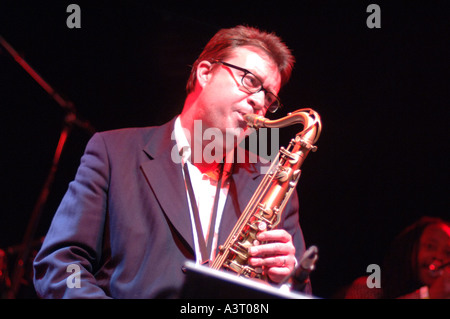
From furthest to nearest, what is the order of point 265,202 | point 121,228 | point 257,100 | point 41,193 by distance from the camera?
point 41,193
point 257,100
point 265,202
point 121,228

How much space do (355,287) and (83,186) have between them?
281 cm

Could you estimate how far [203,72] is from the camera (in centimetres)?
280

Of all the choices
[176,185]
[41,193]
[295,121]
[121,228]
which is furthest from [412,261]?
[41,193]

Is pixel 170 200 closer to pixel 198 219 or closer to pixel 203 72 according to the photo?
pixel 198 219

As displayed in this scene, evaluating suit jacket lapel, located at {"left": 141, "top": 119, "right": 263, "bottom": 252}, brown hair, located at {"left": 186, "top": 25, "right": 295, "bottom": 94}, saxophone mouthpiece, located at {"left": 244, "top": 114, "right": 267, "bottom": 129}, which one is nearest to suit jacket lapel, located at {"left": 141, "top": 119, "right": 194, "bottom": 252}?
suit jacket lapel, located at {"left": 141, "top": 119, "right": 263, "bottom": 252}

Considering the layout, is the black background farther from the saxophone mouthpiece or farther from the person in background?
the saxophone mouthpiece

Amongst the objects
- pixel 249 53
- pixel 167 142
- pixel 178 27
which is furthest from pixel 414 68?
pixel 167 142

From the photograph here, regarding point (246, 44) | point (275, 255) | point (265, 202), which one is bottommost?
point (275, 255)

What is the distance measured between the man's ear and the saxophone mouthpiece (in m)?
0.44

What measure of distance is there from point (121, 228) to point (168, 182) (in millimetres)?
349

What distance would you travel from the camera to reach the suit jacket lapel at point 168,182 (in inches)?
81.8

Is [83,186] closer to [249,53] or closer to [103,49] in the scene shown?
[249,53]

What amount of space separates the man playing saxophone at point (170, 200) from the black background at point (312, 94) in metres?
1.13

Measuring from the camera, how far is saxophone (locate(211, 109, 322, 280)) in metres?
2.19
